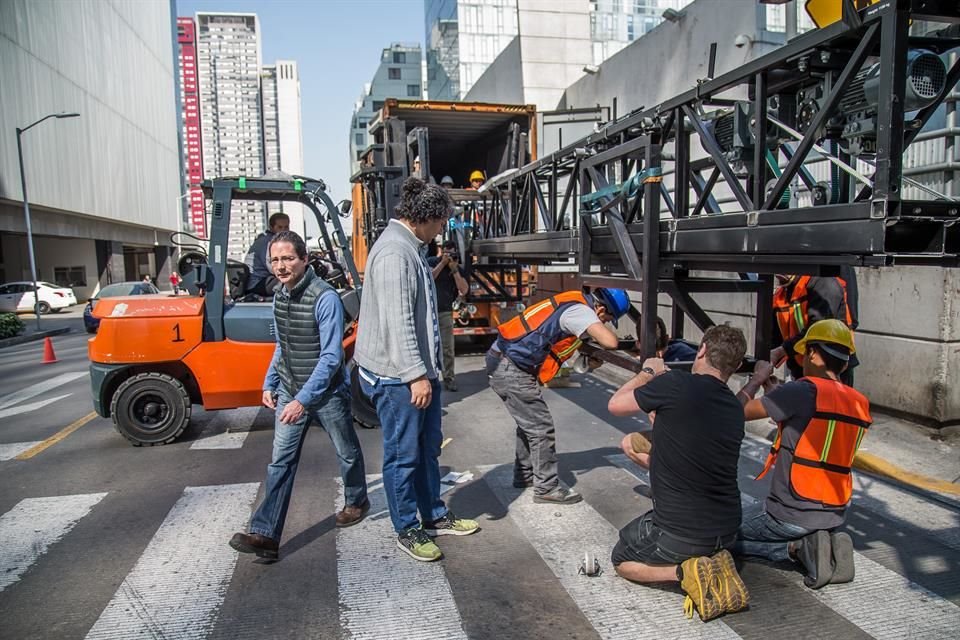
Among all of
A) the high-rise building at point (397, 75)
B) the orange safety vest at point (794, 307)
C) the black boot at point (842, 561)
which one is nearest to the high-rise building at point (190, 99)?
the high-rise building at point (397, 75)

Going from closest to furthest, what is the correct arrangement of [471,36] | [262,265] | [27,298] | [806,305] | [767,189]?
[767,189]
[806,305]
[262,265]
[27,298]
[471,36]

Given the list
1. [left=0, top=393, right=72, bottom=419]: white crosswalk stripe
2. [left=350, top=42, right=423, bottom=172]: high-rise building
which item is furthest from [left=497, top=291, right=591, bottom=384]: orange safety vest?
[left=350, top=42, right=423, bottom=172]: high-rise building

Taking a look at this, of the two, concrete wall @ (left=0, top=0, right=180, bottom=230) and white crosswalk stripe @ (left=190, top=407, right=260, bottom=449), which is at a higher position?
concrete wall @ (left=0, top=0, right=180, bottom=230)

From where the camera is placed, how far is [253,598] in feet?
11.1

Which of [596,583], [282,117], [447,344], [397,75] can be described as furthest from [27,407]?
[282,117]

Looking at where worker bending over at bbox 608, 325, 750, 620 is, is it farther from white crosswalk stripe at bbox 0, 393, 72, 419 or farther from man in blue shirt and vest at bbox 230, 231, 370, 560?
white crosswalk stripe at bbox 0, 393, 72, 419

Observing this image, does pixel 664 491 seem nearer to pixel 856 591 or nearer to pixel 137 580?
pixel 856 591

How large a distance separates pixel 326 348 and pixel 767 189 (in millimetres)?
2689

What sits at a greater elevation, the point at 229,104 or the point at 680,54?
the point at 229,104

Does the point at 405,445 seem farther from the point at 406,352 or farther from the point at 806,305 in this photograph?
the point at 806,305

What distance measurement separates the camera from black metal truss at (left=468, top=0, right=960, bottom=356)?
2619mm

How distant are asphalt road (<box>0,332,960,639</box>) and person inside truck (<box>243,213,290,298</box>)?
1.78 m

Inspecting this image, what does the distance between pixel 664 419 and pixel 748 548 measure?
3.58ft

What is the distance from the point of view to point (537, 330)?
4.59 m
